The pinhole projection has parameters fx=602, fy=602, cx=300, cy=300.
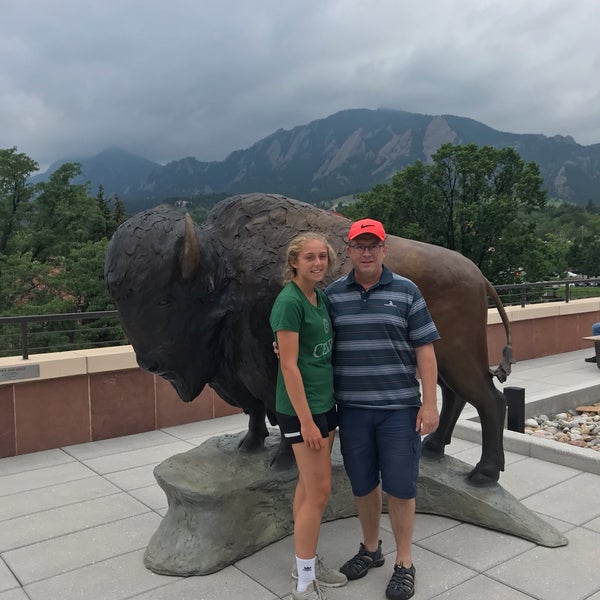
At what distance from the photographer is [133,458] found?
5.82 meters

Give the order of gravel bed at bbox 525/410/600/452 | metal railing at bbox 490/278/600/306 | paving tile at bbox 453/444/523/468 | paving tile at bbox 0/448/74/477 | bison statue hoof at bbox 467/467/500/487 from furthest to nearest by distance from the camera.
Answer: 1. metal railing at bbox 490/278/600/306
2. gravel bed at bbox 525/410/600/452
3. paving tile at bbox 0/448/74/477
4. paving tile at bbox 453/444/523/468
5. bison statue hoof at bbox 467/467/500/487

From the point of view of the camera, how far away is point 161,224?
316 cm

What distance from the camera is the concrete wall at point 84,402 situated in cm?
595

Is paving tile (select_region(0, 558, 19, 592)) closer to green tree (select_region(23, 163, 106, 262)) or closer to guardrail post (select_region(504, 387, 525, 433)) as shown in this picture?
guardrail post (select_region(504, 387, 525, 433))

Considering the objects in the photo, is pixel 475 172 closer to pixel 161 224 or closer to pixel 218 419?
pixel 218 419

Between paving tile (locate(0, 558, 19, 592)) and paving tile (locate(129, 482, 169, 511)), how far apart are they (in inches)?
45.2

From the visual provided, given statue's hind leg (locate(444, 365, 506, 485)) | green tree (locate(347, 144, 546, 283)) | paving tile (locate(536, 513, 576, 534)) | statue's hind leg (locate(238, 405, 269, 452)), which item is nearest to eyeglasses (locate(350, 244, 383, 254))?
statue's hind leg (locate(444, 365, 506, 485))

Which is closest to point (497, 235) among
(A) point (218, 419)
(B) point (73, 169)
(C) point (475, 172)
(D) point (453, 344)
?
(C) point (475, 172)

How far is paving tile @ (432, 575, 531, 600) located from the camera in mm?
3086

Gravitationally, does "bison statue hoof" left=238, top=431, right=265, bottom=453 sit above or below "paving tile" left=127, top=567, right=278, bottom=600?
above

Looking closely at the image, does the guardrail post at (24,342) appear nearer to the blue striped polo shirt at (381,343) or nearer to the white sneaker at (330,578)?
the white sneaker at (330,578)

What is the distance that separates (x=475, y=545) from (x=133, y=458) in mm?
3429

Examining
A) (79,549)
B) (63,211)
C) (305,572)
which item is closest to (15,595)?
(79,549)

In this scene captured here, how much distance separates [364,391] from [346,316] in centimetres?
37
